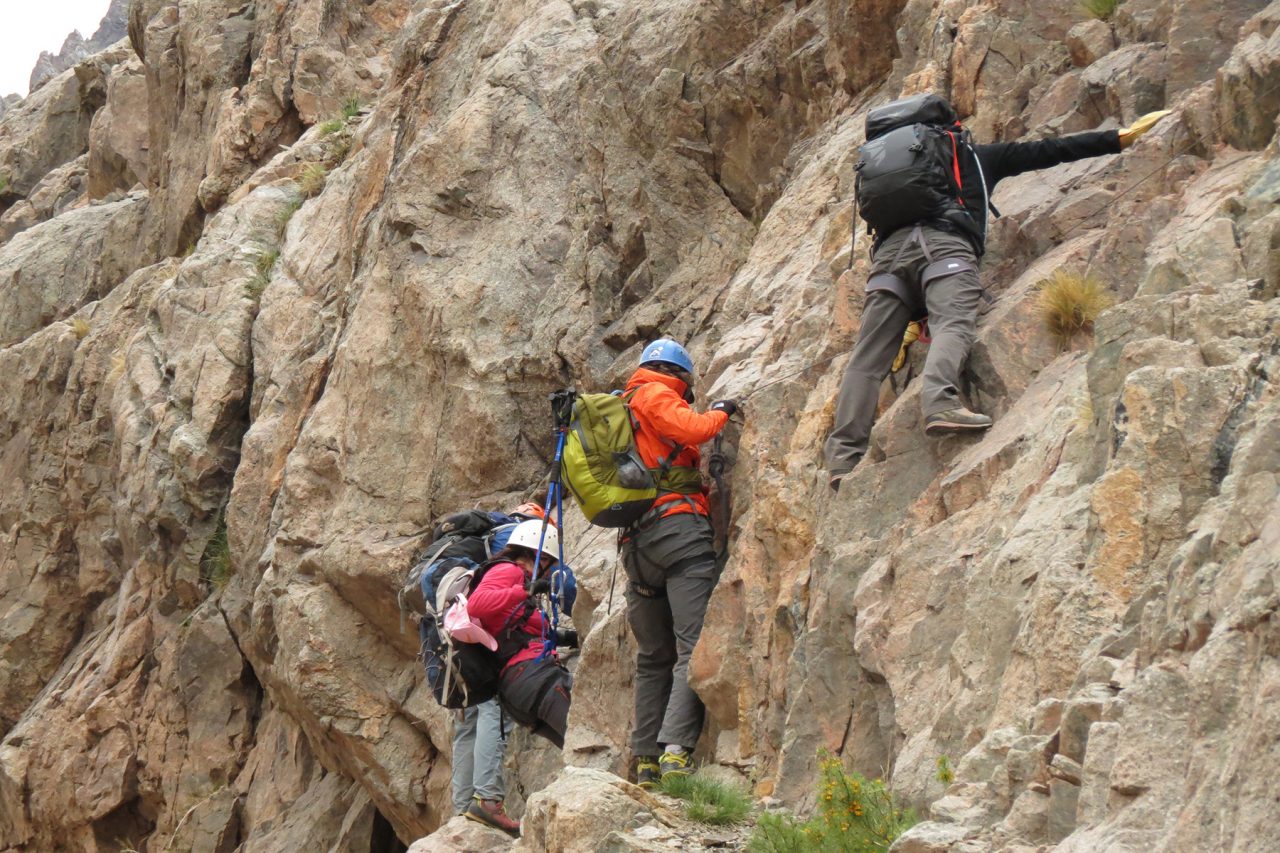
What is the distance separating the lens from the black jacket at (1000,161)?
9609 millimetres

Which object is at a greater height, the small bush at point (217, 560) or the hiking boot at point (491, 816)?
the small bush at point (217, 560)

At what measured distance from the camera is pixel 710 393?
11.9 metres

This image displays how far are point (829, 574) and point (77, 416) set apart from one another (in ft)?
68.9

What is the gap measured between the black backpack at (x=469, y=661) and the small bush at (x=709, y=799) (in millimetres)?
2653

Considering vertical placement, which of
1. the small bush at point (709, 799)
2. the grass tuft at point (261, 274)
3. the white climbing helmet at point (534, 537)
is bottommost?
the small bush at point (709, 799)

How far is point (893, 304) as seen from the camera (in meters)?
9.69

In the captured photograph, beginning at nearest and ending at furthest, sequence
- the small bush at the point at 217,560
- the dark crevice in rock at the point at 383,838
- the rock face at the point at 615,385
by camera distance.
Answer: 1. the rock face at the point at 615,385
2. the dark crevice in rock at the point at 383,838
3. the small bush at the point at 217,560

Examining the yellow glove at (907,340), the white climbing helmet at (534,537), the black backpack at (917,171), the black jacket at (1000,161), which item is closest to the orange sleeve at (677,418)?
the yellow glove at (907,340)

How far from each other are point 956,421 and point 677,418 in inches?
102

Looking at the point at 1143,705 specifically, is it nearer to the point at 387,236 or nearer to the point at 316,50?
the point at 387,236

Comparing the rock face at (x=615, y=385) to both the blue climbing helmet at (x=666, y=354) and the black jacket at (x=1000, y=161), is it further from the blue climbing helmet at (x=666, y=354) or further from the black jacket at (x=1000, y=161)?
the blue climbing helmet at (x=666, y=354)

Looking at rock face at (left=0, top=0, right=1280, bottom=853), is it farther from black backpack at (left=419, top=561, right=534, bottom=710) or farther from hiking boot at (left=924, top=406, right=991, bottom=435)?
black backpack at (left=419, top=561, right=534, bottom=710)

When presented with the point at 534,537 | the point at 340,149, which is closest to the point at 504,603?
the point at 534,537

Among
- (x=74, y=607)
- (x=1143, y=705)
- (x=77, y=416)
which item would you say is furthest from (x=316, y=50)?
(x=1143, y=705)
